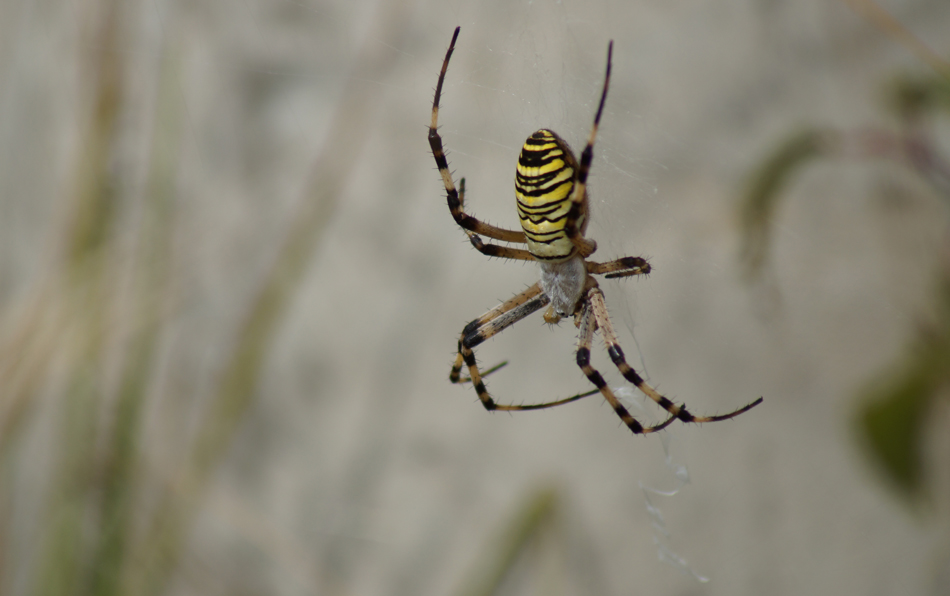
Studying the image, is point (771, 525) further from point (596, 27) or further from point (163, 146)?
point (163, 146)

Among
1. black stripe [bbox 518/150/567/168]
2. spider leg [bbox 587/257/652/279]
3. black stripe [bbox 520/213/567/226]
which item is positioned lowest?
spider leg [bbox 587/257/652/279]

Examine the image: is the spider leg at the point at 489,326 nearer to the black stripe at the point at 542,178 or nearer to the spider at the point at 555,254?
the spider at the point at 555,254

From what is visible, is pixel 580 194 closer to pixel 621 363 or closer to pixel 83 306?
pixel 621 363

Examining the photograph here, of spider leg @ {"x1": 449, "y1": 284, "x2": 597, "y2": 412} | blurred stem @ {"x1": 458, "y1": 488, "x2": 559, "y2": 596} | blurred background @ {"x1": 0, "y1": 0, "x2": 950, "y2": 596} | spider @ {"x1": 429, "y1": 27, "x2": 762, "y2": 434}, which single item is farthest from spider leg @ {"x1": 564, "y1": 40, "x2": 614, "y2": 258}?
blurred stem @ {"x1": 458, "y1": 488, "x2": 559, "y2": 596}

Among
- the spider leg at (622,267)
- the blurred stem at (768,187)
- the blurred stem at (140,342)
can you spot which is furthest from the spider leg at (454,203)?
the blurred stem at (768,187)

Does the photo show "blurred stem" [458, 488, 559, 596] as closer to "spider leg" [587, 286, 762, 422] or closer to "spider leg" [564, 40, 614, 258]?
"spider leg" [587, 286, 762, 422]

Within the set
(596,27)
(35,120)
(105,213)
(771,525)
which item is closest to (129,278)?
(105,213)
